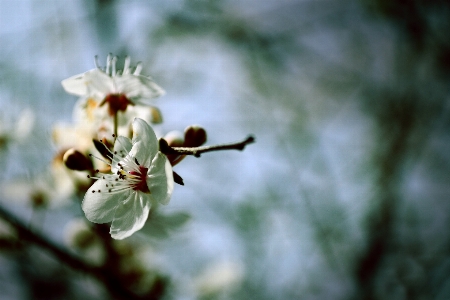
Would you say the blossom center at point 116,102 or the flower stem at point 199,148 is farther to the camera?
the blossom center at point 116,102

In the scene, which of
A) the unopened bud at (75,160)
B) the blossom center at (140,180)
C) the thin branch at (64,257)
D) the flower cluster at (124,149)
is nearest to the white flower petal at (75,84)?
the flower cluster at (124,149)

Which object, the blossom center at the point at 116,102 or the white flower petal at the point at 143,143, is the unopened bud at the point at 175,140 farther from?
the blossom center at the point at 116,102

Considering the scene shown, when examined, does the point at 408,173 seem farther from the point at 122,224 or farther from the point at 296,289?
the point at 122,224

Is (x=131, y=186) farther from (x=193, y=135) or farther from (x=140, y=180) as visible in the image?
(x=193, y=135)

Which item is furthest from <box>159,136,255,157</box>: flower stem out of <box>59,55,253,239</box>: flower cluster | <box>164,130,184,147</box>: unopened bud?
<box>164,130,184,147</box>: unopened bud

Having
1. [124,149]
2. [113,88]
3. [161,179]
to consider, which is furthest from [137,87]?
[161,179]

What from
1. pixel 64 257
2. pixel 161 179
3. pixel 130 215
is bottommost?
pixel 64 257

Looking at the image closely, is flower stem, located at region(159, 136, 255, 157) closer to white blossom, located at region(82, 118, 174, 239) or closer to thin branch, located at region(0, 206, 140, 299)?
white blossom, located at region(82, 118, 174, 239)
